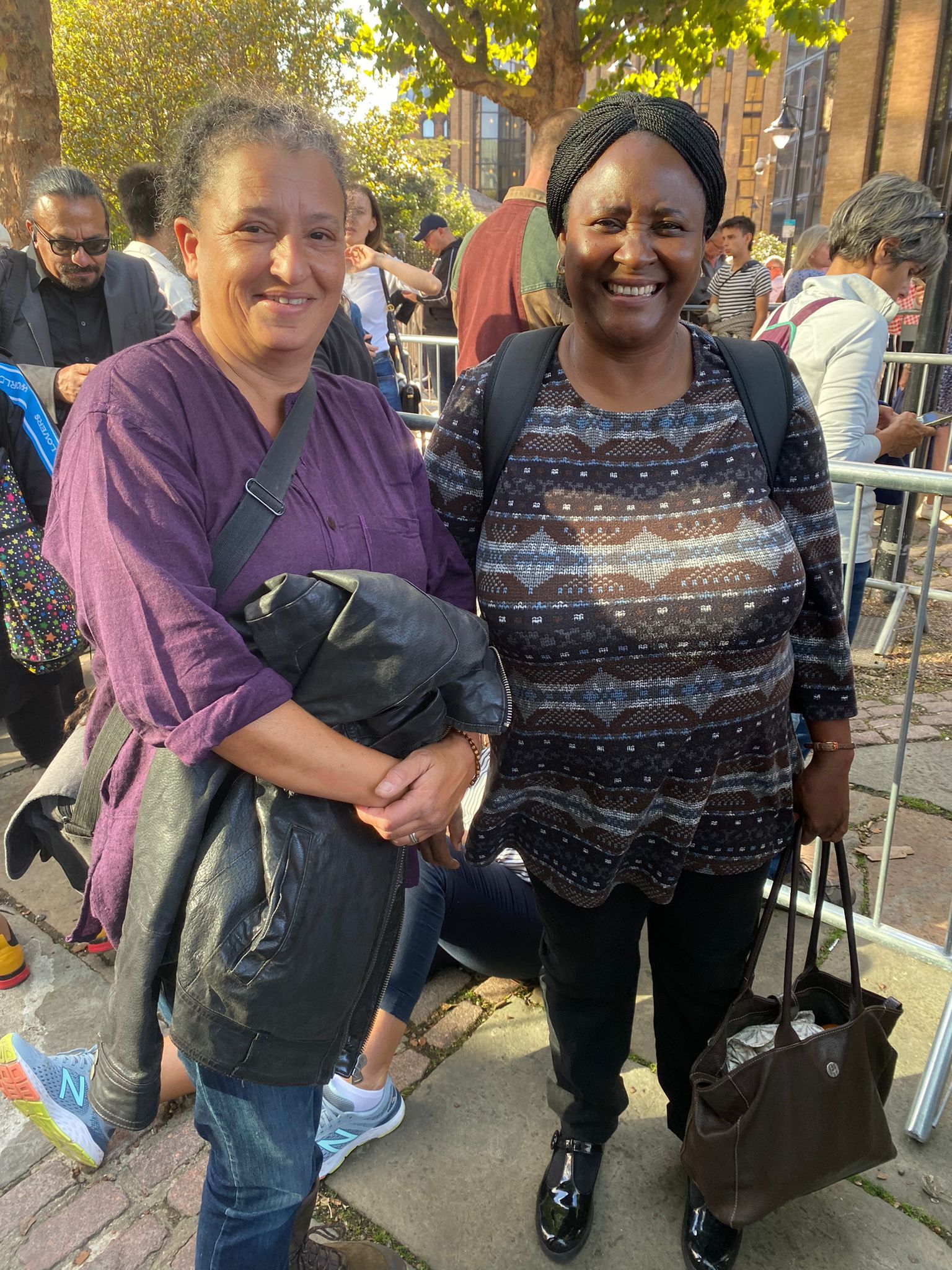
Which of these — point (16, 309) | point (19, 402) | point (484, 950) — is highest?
point (16, 309)

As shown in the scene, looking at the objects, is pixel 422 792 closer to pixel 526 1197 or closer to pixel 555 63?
pixel 526 1197

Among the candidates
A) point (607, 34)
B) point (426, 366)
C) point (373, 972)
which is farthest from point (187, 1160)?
point (607, 34)

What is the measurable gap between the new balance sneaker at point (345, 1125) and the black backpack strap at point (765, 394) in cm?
172

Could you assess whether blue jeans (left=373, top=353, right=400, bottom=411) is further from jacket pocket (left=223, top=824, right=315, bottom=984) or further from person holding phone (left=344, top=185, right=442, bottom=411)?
jacket pocket (left=223, top=824, right=315, bottom=984)

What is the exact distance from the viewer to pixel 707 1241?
1912 millimetres

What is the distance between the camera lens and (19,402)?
2.66 m

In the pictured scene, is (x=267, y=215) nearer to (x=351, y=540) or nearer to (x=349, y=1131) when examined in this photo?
(x=351, y=540)

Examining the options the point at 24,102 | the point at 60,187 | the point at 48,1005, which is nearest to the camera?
the point at 48,1005

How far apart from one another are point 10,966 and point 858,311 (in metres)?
3.57

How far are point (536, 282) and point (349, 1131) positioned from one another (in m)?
3.06

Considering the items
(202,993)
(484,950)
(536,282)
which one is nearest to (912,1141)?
(484,950)

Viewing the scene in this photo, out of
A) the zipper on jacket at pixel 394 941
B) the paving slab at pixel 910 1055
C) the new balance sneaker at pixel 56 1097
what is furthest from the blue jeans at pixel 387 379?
the zipper on jacket at pixel 394 941

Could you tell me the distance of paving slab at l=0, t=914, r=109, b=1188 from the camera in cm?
233

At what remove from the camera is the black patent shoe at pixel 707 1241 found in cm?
190
